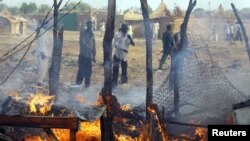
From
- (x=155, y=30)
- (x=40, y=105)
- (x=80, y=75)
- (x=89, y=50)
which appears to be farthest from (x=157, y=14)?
(x=40, y=105)

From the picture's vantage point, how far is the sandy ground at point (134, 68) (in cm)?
1348

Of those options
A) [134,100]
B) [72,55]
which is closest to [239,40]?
[72,55]

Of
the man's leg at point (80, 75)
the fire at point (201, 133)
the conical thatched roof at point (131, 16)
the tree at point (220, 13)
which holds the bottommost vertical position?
the fire at point (201, 133)

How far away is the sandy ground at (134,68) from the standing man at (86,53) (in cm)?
51

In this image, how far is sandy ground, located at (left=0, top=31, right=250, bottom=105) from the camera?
531 inches

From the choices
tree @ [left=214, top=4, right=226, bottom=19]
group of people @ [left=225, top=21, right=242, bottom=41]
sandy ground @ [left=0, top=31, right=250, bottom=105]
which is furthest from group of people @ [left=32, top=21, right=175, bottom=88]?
tree @ [left=214, top=4, right=226, bottom=19]

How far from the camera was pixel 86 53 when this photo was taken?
44.2ft

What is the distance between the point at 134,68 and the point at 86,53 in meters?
5.06

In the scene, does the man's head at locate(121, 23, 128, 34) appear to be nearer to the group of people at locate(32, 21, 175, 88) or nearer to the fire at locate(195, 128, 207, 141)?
the group of people at locate(32, 21, 175, 88)

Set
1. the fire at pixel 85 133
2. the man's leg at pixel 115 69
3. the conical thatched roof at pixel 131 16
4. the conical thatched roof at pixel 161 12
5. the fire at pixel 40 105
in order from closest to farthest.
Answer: the fire at pixel 40 105 < the fire at pixel 85 133 < the man's leg at pixel 115 69 < the conical thatched roof at pixel 161 12 < the conical thatched roof at pixel 131 16

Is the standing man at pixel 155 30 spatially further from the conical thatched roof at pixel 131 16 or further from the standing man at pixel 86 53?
the standing man at pixel 86 53

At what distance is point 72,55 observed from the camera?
67.4ft

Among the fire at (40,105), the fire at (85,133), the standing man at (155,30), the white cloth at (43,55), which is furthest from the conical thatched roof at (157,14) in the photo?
the fire at (85,133)

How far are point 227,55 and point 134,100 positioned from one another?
38.7 feet
